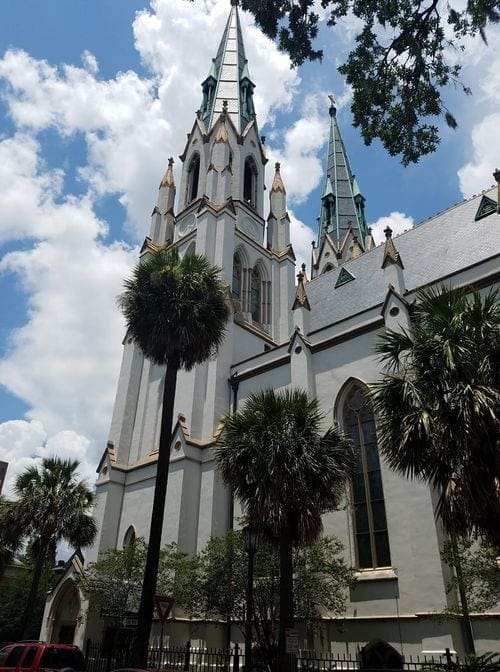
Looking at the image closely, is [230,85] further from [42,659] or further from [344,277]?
[42,659]

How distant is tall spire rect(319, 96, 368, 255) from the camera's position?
4812cm

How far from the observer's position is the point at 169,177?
124 feet

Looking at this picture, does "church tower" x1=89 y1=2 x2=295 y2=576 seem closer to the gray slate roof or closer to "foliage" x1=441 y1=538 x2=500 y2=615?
the gray slate roof

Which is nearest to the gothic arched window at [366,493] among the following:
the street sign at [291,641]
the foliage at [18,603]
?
the street sign at [291,641]

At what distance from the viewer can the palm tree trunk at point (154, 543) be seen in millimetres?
11859

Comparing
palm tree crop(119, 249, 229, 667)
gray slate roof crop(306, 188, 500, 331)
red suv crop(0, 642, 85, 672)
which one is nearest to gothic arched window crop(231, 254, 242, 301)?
gray slate roof crop(306, 188, 500, 331)

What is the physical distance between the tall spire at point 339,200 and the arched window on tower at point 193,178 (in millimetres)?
15570

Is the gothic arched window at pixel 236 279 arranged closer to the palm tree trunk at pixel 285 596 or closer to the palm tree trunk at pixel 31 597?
the palm tree trunk at pixel 31 597

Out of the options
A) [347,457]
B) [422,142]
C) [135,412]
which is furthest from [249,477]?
[135,412]

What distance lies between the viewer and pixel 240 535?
16016 millimetres

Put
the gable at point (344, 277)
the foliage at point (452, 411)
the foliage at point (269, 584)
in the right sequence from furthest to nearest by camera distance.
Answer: the gable at point (344, 277) < the foliage at point (269, 584) < the foliage at point (452, 411)

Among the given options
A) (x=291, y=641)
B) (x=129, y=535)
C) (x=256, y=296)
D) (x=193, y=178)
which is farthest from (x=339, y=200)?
(x=291, y=641)

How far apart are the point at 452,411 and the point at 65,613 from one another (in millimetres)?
17497

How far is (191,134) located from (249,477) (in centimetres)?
3124
